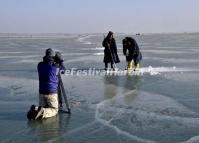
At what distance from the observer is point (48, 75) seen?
29.0 feet

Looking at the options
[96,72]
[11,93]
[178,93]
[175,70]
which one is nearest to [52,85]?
[11,93]

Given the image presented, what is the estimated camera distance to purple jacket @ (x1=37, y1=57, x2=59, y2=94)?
8836 millimetres

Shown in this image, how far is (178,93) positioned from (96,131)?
4.56 metres

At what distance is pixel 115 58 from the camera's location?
699 inches

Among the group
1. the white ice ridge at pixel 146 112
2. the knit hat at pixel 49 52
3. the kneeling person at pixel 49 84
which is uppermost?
the knit hat at pixel 49 52

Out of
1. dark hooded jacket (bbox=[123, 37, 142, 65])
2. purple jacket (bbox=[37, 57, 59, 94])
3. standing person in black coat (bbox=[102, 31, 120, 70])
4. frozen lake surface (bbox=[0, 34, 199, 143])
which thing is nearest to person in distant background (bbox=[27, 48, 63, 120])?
purple jacket (bbox=[37, 57, 59, 94])

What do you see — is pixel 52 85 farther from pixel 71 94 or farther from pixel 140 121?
pixel 71 94

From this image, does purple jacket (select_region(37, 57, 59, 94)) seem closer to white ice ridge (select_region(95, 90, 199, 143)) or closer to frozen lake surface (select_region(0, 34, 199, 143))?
frozen lake surface (select_region(0, 34, 199, 143))

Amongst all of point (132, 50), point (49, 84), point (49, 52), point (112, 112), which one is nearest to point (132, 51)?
point (132, 50)

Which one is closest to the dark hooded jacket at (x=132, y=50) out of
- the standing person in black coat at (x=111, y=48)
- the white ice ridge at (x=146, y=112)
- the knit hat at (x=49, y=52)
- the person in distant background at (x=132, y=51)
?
the person in distant background at (x=132, y=51)

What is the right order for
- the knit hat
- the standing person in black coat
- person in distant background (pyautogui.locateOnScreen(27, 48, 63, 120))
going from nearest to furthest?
the knit hat, person in distant background (pyautogui.locateOnScreen(27, 48, 63, 120)), the standing person in black coat

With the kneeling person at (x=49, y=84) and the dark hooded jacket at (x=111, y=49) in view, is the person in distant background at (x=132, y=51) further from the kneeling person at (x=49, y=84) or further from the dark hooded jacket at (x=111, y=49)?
the kneeling person at (x=49, y=84)

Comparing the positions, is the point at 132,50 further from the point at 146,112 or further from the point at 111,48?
the point at 146,112

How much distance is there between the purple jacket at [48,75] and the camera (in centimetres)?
884
